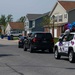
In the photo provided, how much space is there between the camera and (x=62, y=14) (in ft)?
247

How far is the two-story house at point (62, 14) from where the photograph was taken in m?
71.8

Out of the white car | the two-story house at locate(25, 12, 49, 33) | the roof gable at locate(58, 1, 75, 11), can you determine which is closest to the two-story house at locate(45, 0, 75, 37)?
the roof gable at locate(58, 1, 75, 11)

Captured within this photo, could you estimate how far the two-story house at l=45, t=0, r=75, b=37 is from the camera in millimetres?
71750

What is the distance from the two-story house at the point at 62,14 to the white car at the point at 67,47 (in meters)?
49.2

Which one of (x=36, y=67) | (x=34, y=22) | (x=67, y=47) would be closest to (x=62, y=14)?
(x=34, y=22)

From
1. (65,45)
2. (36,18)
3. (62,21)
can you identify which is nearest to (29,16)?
(36,18)

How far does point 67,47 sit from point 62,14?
180 ft

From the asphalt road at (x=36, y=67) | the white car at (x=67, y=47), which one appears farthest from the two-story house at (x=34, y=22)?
the asphalt road at (x=36, y=67)

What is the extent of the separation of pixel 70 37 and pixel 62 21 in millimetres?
55210

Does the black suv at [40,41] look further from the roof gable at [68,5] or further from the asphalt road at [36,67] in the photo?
the roof gable at [68,5]

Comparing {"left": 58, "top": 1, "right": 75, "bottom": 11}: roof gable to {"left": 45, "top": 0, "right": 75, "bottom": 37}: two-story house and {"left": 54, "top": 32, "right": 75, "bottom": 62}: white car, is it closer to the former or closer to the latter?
{"left": 45, "top": 0, "right": 75, "bottom": 37}: two-story house

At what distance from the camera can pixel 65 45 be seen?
2100cm

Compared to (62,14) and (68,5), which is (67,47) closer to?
(62,14)

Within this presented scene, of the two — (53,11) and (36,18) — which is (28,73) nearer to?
(53,11)
